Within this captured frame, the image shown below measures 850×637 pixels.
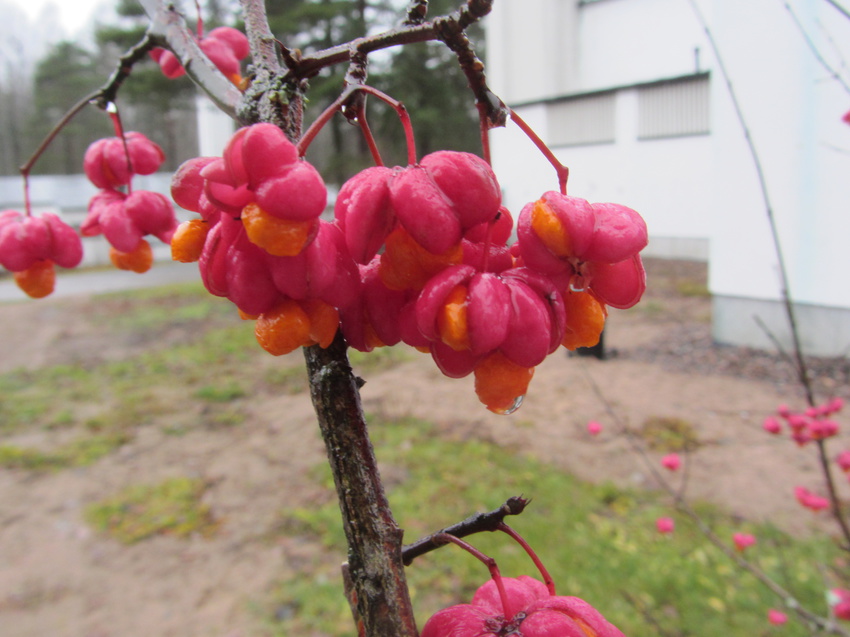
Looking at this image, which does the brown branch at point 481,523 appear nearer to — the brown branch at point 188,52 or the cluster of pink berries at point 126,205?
the brown branch at point 188,52

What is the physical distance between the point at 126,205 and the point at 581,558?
97.7 inches

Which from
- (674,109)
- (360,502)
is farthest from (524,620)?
(674,109)

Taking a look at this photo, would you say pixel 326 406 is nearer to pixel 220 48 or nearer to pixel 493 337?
pixel 493 337

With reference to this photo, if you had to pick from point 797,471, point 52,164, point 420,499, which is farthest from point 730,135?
point 52,164

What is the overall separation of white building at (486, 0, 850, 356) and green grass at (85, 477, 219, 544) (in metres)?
3.37

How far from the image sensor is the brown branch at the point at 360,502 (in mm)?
548

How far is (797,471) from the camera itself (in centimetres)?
359

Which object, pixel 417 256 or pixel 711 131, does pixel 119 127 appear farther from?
pixel 711 131

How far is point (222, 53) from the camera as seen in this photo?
1119 millimetres

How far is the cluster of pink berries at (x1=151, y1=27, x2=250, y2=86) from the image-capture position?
3.66ft

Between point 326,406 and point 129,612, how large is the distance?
292 centimetres

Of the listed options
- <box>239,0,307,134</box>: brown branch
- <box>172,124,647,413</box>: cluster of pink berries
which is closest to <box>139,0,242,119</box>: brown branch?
<box>239,0,307,134</box>: brown branch

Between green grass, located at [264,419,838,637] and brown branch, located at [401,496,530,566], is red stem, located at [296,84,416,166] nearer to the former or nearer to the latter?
brown branch, located at [401,496,530,566]

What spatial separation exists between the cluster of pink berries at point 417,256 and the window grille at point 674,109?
8130mm
